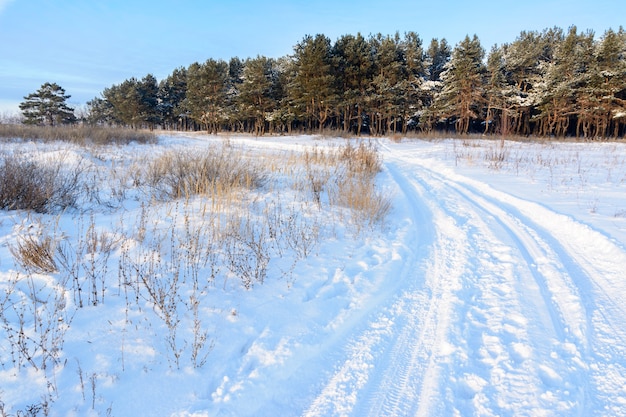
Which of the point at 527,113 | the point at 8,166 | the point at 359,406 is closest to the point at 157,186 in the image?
the point at 8,166

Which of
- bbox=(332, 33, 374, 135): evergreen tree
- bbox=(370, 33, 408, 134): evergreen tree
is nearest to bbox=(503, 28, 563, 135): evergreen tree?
bbox=(370, 33, 408, 134): evergreen tree

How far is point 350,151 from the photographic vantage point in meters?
11.1

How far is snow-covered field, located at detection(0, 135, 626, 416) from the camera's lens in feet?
6.38

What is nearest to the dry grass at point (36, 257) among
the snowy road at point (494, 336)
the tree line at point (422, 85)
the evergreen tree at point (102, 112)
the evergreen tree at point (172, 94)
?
the snowy road at point (494, 336)

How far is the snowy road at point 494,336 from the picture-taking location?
6.44 feet

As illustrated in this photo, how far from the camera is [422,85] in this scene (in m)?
37.0

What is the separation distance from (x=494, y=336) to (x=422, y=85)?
39555mm

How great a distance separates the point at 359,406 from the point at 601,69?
44.1m

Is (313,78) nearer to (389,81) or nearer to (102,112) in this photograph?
(389,81)

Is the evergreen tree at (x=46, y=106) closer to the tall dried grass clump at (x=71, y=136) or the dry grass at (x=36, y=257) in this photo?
the tall dried grass clump at (x=71, y=136)

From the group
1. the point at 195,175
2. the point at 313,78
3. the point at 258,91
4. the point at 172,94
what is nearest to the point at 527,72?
the point at 313,78

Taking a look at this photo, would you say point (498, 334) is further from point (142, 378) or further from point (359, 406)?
point (142, 378)

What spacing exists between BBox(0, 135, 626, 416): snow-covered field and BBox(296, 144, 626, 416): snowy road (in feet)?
0.04

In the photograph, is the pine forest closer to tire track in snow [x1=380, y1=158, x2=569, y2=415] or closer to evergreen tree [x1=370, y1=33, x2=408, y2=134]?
evergreen tree [x1=370, y1=33, x2=408, y2=134]
